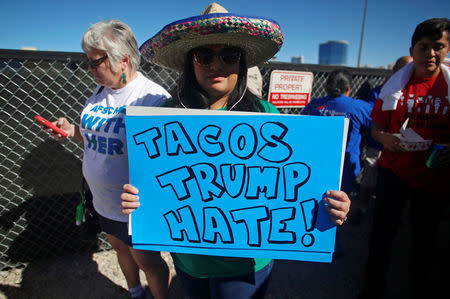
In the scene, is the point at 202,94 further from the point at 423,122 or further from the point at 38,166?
the point at 38,166

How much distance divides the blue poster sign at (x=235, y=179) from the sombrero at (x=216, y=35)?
36 centimetres

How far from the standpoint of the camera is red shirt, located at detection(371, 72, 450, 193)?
5.02 ft

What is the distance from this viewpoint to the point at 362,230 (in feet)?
9.46

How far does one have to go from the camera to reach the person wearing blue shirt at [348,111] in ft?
7.49

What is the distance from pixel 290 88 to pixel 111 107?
7.41ft

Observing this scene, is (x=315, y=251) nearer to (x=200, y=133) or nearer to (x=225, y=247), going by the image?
(x=225, y=247)

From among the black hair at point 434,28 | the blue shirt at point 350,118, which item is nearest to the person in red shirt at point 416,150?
the black hair at point 434,28

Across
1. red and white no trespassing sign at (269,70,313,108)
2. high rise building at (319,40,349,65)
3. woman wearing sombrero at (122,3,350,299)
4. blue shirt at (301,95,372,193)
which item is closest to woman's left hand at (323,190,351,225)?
woman wearing sombrero at (122,3,350,299)

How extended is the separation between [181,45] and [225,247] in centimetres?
99

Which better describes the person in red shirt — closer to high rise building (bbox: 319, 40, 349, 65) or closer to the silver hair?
the silver hair

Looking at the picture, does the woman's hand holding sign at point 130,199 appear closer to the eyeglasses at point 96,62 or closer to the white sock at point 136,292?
the eyeglasses at point 96,62

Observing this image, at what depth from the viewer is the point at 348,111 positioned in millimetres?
2279

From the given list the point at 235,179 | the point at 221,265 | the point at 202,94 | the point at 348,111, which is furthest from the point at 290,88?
the point at 221,265

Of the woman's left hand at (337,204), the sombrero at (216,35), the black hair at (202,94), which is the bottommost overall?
the woman's left hand at (337,204)
